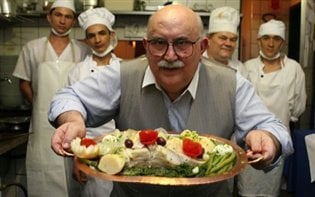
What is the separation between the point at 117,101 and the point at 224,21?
1.75 meters

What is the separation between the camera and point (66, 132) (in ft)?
4.08

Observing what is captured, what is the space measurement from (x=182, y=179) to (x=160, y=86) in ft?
1.64

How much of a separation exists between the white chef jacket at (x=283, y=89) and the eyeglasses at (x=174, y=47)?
6.63ft

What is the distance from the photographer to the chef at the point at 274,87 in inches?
122

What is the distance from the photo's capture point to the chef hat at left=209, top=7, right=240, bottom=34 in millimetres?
3035

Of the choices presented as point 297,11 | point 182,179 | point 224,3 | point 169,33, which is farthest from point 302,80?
point 182,179

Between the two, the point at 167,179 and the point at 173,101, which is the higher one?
the point at 173,101

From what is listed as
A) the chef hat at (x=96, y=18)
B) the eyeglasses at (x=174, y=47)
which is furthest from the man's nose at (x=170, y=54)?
the chef hat at (x=96, y=18)

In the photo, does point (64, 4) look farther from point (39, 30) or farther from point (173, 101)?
point (173, 101)

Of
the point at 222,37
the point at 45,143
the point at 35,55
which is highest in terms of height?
the point at 222,37

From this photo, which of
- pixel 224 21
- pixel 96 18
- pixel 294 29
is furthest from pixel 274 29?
pixel 294 29

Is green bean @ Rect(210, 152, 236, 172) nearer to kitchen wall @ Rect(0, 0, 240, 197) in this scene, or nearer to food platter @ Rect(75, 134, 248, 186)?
food platter @ Rect(75, 134, 248, 186)

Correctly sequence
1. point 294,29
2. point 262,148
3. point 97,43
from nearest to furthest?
point 262,148 < point 97,43 < point 294,29

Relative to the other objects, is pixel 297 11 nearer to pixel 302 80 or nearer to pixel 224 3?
pixel 224 3
